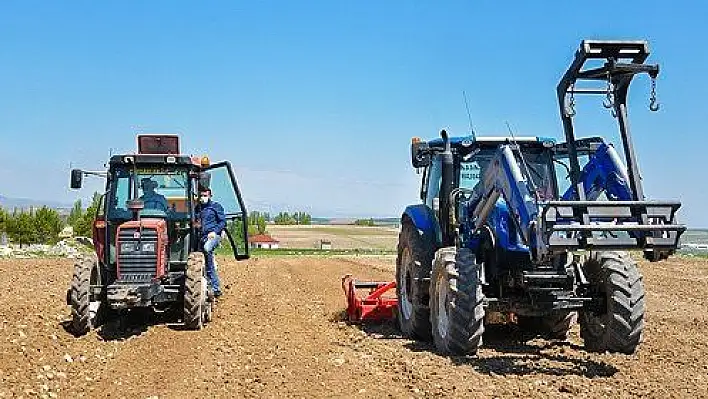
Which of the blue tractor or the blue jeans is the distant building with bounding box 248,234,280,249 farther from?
the blue tractor

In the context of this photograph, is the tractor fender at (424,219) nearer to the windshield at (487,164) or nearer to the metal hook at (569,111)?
the windshield at (487,164)

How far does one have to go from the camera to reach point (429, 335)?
979 cm

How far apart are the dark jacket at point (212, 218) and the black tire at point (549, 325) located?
186 inches

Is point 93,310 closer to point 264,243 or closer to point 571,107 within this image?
point 571,107

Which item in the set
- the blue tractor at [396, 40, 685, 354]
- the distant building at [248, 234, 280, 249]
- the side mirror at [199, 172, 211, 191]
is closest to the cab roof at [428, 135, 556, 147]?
the blue tractor at [396, 40, 685, 354]

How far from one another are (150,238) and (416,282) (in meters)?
3.44

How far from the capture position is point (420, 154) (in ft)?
34.1

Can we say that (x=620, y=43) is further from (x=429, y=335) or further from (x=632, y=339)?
(x=429, y=335)

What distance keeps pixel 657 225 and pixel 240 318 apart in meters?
6.51

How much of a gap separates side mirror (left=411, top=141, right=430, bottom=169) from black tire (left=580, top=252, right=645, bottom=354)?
101 inches

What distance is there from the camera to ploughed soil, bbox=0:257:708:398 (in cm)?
700

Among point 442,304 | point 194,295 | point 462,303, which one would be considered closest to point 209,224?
point 194,295

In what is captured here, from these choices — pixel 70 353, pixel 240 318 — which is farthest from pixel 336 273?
pixel 70 353

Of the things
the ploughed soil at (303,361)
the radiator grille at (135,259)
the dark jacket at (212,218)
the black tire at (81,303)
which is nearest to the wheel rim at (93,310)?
the black tire at (81,303)
